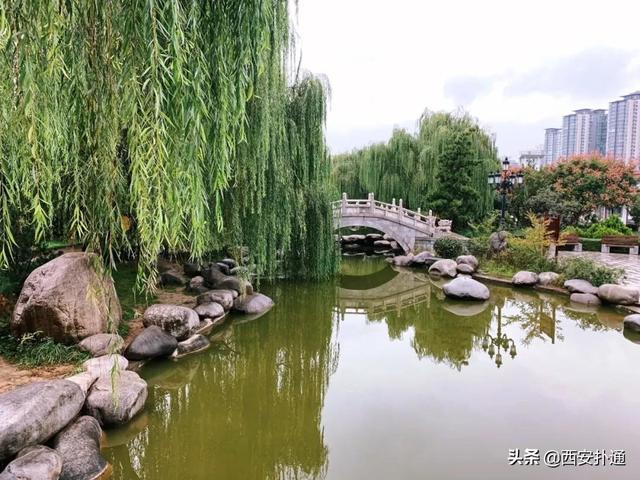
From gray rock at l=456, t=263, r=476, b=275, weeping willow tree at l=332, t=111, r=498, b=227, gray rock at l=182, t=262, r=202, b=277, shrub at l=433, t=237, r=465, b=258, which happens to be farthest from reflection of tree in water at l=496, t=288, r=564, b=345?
weeping willow tree at l=332, t=111, r=498, b=227

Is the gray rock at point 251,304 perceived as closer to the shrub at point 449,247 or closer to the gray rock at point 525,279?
the gray rock at point 525,279

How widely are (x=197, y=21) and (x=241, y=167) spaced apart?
4093mm

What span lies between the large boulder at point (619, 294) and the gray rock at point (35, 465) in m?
8.85

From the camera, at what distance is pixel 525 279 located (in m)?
9.70

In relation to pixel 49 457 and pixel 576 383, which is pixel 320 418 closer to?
pixel 49 457

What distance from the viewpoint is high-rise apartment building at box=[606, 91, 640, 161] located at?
31.0m

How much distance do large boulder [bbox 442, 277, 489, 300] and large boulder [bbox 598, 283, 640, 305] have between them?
2.08 metres

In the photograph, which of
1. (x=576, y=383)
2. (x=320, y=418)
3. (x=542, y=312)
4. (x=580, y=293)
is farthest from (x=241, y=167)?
(x=580, y=293)

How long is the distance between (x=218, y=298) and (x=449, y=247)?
7.92 meters

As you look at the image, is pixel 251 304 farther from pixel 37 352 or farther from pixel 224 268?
pixel 37 352

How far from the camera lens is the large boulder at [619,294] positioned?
310 inches

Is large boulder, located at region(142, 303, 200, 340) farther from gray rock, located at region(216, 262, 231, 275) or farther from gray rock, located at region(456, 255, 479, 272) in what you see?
gray rock, located at region(456, 255, 479, 272)

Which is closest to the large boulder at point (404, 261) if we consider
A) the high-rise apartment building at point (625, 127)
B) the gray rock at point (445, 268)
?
the gray rock at point (445, 268)

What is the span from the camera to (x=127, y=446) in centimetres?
353
